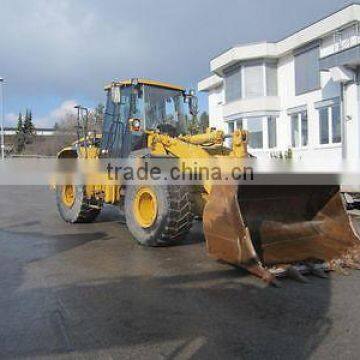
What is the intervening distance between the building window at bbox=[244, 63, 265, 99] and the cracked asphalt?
15819 millimetres

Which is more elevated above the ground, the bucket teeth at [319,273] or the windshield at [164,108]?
the windshield at [164,108]

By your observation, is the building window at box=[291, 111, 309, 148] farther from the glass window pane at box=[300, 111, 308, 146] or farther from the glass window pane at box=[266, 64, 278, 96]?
the glass window pane at box=[266, 64, 278, 96]

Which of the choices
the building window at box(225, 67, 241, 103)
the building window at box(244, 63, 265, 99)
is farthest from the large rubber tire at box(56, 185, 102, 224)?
the building window at box(225, 67, 241, 103)

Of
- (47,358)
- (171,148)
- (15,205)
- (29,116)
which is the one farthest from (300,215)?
(29,116)

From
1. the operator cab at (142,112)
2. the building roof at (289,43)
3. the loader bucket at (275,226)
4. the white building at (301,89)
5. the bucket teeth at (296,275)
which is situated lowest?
the bucket teeth at (296,275)

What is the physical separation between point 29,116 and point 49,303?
73516 millimetres

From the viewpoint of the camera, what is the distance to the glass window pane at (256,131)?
22.8m

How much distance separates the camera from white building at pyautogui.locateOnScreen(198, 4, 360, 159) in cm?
1734

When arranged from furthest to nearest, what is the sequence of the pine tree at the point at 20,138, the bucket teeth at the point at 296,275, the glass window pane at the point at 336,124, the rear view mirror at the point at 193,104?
the pine tree at the point at 20,138, the glass window pane at the point at 336,124, the rear view mirror at the point at 193,104, the bucket teeth at the point at 296,275

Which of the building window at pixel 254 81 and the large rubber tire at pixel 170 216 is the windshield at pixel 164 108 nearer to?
the large rubber tire at pixel 170 216

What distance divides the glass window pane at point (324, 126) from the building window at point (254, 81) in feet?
12.4

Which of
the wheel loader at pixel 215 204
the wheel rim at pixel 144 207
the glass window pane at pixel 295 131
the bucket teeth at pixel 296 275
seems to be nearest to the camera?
the bucket teeth at pixel 296 275

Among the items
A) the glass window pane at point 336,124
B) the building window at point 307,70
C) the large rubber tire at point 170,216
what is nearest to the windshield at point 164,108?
the large rubber tire at point 170,216

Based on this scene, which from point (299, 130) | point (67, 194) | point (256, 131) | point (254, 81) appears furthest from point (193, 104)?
point (254, 81)
